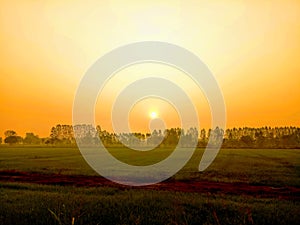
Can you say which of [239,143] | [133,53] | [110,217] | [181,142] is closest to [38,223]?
[110,217]

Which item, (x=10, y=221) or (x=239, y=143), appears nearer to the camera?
(x=10, y=221)

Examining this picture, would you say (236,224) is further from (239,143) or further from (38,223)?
(239,143)

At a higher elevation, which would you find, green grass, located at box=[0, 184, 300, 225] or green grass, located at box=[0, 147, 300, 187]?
green grass, located at box=[0, 147, 300, 187]

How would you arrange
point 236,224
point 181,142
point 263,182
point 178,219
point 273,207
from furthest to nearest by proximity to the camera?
point 181,142
point 263,182
point 273,207
point 178,219
point 236,224

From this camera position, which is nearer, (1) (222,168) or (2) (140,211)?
(2) (140,211)

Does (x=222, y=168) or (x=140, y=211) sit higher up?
(x=222, y=168)

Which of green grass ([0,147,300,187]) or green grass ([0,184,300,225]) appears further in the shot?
green grass ([0,147,300,187])

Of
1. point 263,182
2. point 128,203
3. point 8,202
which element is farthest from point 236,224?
point 263,182

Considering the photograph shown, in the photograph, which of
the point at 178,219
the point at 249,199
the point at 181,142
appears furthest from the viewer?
the point at 181,142

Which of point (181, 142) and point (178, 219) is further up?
point (181, 142)

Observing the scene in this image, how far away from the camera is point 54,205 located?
14281mm

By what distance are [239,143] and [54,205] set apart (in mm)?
190557

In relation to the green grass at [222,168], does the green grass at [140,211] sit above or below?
below

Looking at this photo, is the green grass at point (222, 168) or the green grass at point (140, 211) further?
the green grass at point (222, 168)
